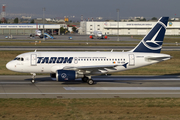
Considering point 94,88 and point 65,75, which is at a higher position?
point 65,75

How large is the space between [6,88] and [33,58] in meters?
5.03

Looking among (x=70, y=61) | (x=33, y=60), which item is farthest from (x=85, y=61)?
(x=33, y=60)

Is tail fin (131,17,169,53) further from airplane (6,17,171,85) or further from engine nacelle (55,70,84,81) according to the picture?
engine nacelle (55,70,84,81)

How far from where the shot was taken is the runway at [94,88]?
27.0 meters

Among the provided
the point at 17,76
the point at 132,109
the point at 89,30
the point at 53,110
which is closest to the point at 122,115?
the point at 132,109

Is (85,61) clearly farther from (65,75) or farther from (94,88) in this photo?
(94,88)

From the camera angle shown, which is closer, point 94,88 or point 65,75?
point 65,75

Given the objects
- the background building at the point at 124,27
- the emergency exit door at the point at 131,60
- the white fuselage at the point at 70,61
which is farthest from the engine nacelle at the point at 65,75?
the background building at the point at 124,27

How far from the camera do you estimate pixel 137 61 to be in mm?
34031

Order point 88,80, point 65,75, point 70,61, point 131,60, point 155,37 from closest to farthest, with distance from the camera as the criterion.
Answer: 1. point 65,75
2. point 70,61
3. point 88,80
4. point 131,60
5. point 155,37

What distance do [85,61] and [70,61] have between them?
1.97m

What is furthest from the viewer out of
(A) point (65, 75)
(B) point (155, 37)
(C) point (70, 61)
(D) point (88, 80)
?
(B) point (155, 37)

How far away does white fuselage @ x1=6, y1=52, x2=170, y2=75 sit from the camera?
105 ft

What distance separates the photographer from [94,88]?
3066cm
